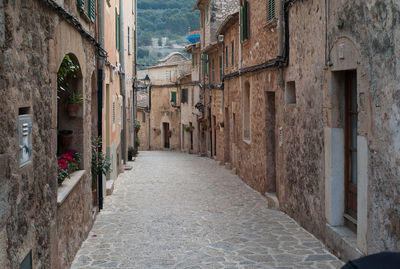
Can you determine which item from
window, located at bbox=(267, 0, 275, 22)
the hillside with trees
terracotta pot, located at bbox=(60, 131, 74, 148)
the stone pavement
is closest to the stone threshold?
the stone pavement

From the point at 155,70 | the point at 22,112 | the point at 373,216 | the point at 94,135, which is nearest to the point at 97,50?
the point at 94,135

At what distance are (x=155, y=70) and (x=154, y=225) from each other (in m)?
33.2

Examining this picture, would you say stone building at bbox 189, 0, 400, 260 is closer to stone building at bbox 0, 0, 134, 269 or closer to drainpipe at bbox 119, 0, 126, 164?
stone building at bbox 0, 0, 134, 269

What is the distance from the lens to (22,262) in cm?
457

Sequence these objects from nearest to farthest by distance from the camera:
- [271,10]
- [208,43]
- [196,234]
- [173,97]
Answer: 1. [196,234]
2. [271,10]
3. [208,43]
4. [173,97]

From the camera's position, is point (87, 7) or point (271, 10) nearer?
point (87, 7)

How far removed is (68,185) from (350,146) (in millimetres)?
4111

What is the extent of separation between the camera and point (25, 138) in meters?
4.73

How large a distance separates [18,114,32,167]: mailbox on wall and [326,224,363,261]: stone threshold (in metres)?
4.26

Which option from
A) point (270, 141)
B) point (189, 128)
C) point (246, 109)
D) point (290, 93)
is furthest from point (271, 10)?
point (189, 128)

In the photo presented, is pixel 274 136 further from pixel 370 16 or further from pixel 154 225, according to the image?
pixel 370 16

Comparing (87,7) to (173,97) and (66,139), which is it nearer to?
(66,139)

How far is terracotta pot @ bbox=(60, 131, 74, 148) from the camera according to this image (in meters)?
8.33

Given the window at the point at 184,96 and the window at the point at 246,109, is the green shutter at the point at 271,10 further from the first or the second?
the window at the point at 184,96
